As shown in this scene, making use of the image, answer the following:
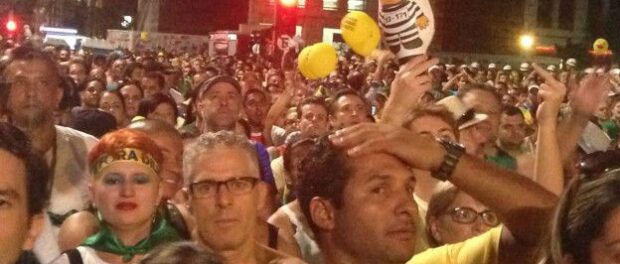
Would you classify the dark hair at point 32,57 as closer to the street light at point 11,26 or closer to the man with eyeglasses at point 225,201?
the man with eyeglasses at point 225,201

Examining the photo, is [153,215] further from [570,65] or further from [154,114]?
[570,65]

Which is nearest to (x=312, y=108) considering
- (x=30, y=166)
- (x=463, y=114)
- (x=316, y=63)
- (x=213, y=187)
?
(x=463, y=114)

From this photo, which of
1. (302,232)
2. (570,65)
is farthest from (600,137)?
(570,65)

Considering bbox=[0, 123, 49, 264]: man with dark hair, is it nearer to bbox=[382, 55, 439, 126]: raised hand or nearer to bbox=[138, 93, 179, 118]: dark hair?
bbox=[382, 55, 439, 126]: raised hand

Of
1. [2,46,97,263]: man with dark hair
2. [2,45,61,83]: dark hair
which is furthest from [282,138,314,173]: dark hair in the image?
[2,45,61,83]: dark hair

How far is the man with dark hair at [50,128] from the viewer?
14.4 feet

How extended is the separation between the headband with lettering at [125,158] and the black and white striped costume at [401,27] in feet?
6.33

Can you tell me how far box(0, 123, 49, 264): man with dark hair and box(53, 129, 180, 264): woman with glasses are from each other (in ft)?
2.54

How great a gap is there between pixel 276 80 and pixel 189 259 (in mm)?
9457

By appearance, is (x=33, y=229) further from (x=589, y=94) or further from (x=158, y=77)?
(x=158, y=77)

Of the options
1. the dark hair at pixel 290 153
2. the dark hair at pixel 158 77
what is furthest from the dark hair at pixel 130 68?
the dark hair at pixel 290 153

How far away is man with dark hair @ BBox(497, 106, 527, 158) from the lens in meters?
6.97

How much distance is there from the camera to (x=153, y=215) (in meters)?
3.55

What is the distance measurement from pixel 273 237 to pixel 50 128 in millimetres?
1296
